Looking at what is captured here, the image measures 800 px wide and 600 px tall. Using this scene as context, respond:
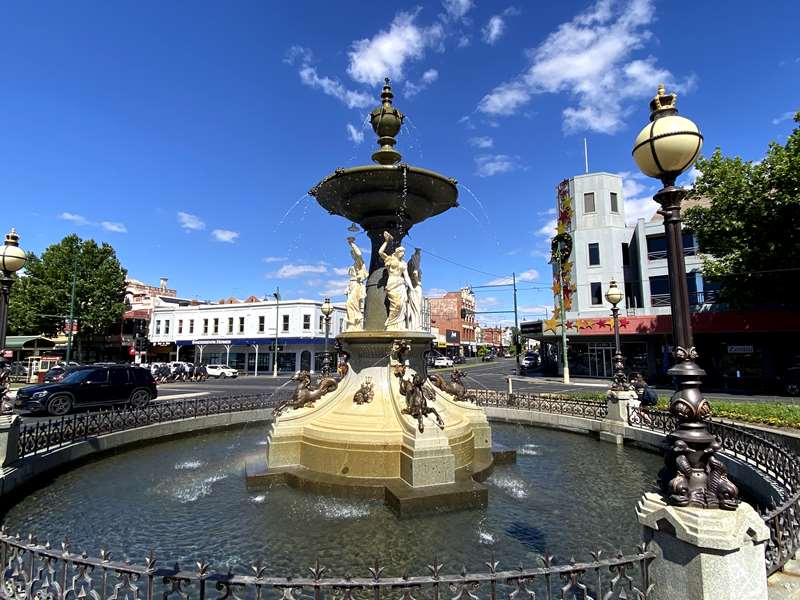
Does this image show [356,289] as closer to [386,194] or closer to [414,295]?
[414,295]

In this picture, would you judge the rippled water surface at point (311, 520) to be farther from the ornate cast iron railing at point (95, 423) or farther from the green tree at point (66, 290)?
the green tree at point (66, 290)

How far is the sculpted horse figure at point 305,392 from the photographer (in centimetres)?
974

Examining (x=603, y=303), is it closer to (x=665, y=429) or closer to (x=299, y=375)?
(x=665, y=429)

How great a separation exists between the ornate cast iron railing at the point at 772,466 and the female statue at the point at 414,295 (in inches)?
275

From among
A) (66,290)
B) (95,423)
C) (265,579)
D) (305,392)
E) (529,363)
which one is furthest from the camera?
(529,363)

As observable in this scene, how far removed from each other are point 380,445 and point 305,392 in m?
2.47

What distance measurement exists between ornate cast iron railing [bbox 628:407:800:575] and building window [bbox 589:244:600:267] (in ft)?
96.8

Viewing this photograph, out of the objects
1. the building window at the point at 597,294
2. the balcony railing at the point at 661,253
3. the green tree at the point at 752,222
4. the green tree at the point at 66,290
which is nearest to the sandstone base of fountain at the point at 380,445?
the green tree at the point at 752,222

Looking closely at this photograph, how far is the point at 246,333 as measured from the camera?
5222cm

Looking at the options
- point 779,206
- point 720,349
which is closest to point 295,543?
point 779,206

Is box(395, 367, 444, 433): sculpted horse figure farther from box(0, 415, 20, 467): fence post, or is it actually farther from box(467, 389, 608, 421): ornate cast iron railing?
box(0, 415, 20, 467): fence post

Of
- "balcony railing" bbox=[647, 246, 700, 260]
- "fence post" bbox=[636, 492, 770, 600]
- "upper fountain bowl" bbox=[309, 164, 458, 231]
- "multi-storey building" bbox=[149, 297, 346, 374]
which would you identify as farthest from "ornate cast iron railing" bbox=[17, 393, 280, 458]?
"balcony railing" bbox=[647, 246, 700, 260]

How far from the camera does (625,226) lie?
1559 inches

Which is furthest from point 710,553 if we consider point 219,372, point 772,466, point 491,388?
point 219,372
